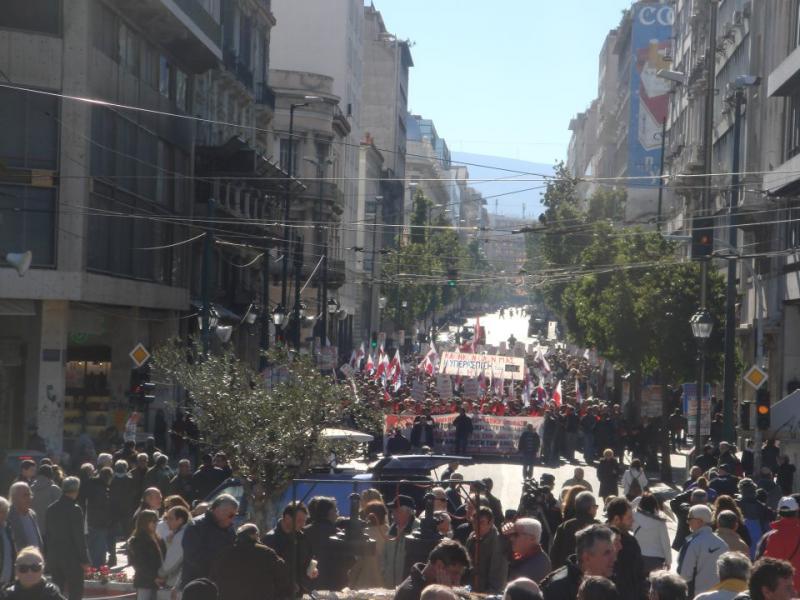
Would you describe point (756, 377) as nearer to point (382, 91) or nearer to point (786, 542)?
point (786, 542)

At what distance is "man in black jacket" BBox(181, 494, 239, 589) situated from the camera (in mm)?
11969

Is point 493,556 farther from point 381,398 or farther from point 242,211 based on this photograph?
point 242,211

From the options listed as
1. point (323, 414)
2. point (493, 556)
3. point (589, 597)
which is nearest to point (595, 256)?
point (323, 414)

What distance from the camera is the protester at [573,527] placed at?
12422 millimetres

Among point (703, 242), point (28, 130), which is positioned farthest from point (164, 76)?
point (703, 242)

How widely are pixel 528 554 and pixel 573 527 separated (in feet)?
6.37

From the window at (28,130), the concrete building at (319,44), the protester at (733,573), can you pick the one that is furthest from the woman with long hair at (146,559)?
the concrete building at (319,44)

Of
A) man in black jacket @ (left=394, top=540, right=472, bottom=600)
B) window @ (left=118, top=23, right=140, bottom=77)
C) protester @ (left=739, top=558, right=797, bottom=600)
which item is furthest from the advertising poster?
protester @ (left=739, top=558, right=797, bottom=600)

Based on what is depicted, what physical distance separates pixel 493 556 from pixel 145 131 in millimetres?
29506

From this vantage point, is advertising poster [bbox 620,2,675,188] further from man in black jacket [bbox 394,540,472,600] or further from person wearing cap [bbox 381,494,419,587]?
man in black jacket [bbox 394,540,472,600]

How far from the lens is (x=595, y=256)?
56938 millimetres

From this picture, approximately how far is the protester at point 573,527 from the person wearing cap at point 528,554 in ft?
5.93

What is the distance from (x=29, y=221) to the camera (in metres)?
33.3

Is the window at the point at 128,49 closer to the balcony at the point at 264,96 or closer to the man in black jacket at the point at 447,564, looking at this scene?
the balcony at the point at 264,96
